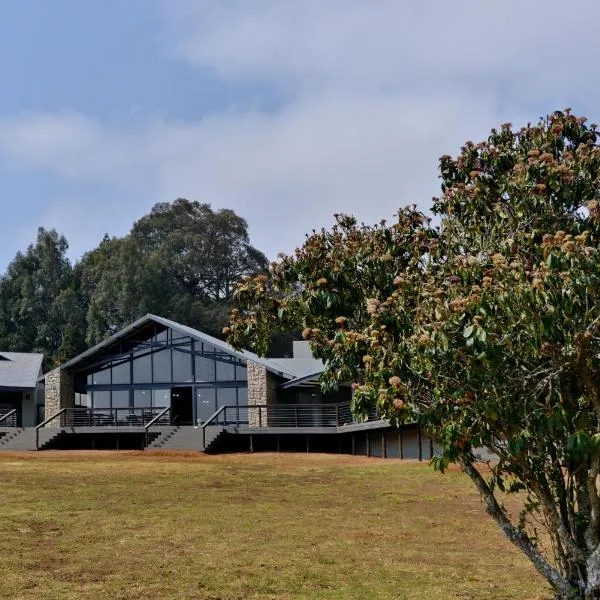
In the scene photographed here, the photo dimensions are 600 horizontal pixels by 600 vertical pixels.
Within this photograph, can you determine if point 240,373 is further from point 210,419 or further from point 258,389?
point 210,419

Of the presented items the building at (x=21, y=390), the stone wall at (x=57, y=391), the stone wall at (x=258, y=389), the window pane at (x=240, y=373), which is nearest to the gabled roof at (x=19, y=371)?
the building at (x=21, y=390)

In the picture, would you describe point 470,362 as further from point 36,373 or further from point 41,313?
point 41,313

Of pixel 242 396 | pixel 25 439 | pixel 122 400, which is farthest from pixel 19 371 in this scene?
pixel 242 396

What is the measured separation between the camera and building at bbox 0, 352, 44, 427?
41.9m

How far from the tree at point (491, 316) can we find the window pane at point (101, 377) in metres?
30.6

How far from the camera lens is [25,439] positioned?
33281mm

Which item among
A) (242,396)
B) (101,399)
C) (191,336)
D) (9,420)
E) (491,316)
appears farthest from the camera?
(9,420)

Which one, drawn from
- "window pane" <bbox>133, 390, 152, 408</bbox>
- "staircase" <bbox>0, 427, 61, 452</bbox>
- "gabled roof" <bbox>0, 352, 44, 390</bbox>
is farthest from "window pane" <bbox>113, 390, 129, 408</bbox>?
"gabled roof" <bbox>0, 352, 44, 390</bbox>

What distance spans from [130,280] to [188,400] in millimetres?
28459

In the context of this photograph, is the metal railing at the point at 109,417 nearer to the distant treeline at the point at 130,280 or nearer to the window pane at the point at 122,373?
the window pane at the point at 122,373

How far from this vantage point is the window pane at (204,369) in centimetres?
3684

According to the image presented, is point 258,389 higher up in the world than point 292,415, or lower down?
higher up

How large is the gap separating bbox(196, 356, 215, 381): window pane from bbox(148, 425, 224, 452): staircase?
453 cm

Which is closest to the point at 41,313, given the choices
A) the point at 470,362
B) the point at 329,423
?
the point at 329,423
